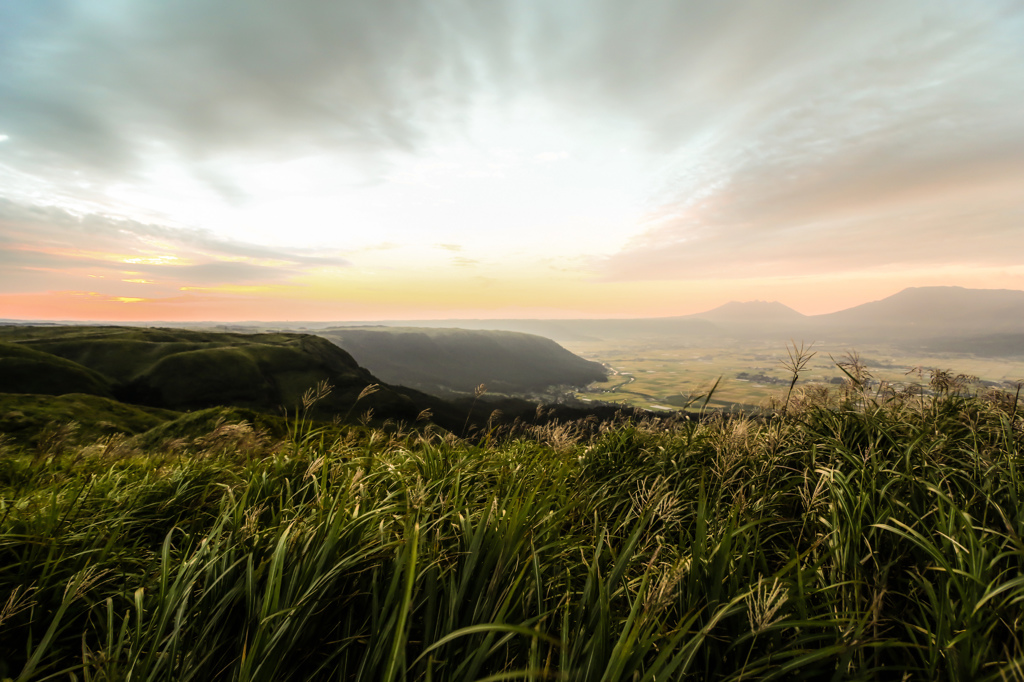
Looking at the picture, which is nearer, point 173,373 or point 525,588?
point 525,588

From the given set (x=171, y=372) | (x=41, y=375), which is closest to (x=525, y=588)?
(x=41, y=375)

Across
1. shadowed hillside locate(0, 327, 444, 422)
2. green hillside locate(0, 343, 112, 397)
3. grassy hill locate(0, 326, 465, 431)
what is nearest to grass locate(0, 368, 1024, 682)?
grassy hill locate(0, 326, 465, 431)

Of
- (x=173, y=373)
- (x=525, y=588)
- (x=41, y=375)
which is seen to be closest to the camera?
(x=525, y=588)

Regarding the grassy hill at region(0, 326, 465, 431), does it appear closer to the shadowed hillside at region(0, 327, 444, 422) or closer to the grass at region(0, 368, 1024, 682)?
the shadowed hillside at region(0, 327, 444, 422)

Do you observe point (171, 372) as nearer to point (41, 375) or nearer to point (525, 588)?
point (41, 375)

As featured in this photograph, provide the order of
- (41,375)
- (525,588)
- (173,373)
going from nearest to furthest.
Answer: (525,588) → (41,375) → (173,373)

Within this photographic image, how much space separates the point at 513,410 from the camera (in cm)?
11925

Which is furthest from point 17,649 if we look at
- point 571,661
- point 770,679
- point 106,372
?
point 106,372

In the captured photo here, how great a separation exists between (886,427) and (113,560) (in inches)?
295

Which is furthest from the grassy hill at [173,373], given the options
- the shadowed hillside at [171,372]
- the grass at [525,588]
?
the grass at [525,588]

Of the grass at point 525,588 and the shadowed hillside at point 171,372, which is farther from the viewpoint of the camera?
the shadowed hillside at point 171,372

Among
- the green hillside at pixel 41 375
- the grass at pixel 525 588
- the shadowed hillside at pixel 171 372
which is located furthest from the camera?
the shadowed hillside at pixel 171 372

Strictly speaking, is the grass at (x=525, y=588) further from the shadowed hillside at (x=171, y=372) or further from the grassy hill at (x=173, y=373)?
the shadowed hillside at (x=171, y=372)

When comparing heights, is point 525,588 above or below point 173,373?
above
